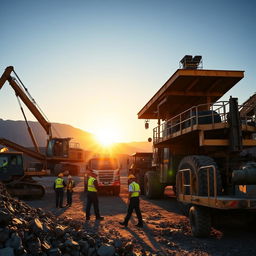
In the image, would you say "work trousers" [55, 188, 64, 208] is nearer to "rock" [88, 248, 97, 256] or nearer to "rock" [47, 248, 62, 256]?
"rock" [88, 248, 97, 256]

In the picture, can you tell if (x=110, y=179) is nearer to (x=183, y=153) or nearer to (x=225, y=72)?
(x=183, y=153)

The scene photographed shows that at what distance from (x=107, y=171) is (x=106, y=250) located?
13.4 metres

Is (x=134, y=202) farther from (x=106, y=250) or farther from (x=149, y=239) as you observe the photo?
(x=106, y=250)

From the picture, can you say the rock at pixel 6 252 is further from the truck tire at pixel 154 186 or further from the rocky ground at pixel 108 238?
the truck tire at pixel 154 186

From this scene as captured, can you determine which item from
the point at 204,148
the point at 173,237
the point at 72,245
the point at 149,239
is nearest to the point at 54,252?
the point at 72,245

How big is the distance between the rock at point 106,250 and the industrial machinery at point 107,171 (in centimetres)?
1330

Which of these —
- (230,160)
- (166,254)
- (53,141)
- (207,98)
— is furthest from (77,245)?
(53,141)

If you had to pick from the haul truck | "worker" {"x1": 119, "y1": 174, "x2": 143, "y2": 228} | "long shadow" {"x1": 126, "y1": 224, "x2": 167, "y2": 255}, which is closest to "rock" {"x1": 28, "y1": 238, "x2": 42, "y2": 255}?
"long shadow" {"x1": 126, "y1": 224, "x2": 167, "y2": 255}

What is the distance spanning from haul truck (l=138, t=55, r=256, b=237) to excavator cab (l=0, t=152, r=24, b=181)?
7780 mm

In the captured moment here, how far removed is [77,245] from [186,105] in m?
13.3

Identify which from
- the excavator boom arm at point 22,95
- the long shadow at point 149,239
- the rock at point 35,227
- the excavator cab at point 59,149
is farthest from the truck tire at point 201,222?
the excavator boom arm at point 22,95

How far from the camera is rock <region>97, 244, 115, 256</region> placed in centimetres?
520

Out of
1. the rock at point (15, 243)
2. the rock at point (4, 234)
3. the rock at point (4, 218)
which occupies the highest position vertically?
the rock at point (4, 218)

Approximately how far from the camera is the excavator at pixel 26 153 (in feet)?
54.8
